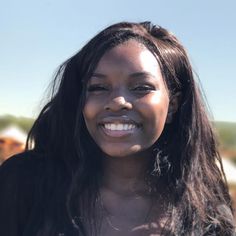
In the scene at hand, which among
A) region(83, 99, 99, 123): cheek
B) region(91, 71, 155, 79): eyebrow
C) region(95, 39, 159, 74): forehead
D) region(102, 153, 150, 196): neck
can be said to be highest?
region(95, 39, 159, 74): forehead

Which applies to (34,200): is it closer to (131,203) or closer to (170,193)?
(131,203)

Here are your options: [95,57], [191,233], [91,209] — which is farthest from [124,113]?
[191,233]

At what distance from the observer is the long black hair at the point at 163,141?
7.68 feet

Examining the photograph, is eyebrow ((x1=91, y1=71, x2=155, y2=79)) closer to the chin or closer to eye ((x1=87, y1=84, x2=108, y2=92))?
eye ((x1=87, y1=84, x2=108, y2=92))

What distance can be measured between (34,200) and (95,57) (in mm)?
602

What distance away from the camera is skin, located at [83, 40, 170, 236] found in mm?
2160

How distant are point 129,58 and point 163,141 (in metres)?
0.49

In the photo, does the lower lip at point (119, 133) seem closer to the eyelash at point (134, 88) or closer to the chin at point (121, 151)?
the chin at point (121, 151)

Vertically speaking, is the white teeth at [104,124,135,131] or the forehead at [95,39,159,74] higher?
the forehead at [95,39,159,74]

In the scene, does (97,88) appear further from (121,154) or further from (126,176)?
(126,176)

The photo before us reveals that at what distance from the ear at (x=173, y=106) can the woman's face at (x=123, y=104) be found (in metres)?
0.22

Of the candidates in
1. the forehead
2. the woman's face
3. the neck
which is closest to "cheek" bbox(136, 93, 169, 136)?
the woman's face

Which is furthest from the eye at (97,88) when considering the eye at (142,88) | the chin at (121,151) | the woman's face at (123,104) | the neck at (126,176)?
the neck at (126,176)

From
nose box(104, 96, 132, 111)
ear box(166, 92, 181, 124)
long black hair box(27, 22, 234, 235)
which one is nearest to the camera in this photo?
nose box(104, 96, 132, 111)
